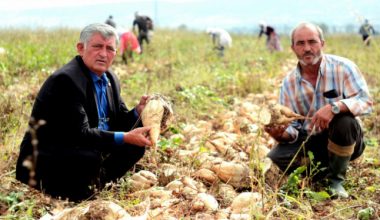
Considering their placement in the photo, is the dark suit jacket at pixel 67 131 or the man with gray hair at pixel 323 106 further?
the man with gray hair at pixel 323 106

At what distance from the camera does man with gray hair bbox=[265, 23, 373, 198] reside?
2979 millimetres

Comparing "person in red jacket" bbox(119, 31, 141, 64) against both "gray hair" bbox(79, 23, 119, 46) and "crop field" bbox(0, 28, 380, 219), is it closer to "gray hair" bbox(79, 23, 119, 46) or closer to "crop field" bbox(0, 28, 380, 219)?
"crop field" bbox(0, 28, 380, 219)

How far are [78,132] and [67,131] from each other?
74 mm

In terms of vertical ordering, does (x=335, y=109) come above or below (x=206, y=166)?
above

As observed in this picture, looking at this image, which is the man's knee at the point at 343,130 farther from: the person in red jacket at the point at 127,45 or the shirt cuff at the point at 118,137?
the person in red jacket at the point at 127,45

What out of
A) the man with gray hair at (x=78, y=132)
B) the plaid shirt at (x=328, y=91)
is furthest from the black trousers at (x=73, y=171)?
the plaid shirt at (x=328, y=91)

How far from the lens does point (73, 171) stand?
2.66 meters

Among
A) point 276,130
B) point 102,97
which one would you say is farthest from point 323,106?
point 102,97

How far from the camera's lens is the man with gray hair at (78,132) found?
101 inches

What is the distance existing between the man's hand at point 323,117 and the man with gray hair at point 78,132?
3.43 ft

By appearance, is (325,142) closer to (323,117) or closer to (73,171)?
(323,117)

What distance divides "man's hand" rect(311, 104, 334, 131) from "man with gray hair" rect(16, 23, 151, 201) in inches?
41.1

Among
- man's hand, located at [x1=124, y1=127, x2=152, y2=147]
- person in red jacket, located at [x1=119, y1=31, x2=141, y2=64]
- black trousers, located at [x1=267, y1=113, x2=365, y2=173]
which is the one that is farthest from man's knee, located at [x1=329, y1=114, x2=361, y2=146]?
person in red jacket, located at [x1=119, y1=31, x2=141, y2=64]

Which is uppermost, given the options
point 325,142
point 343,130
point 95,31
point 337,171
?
point 95,31
